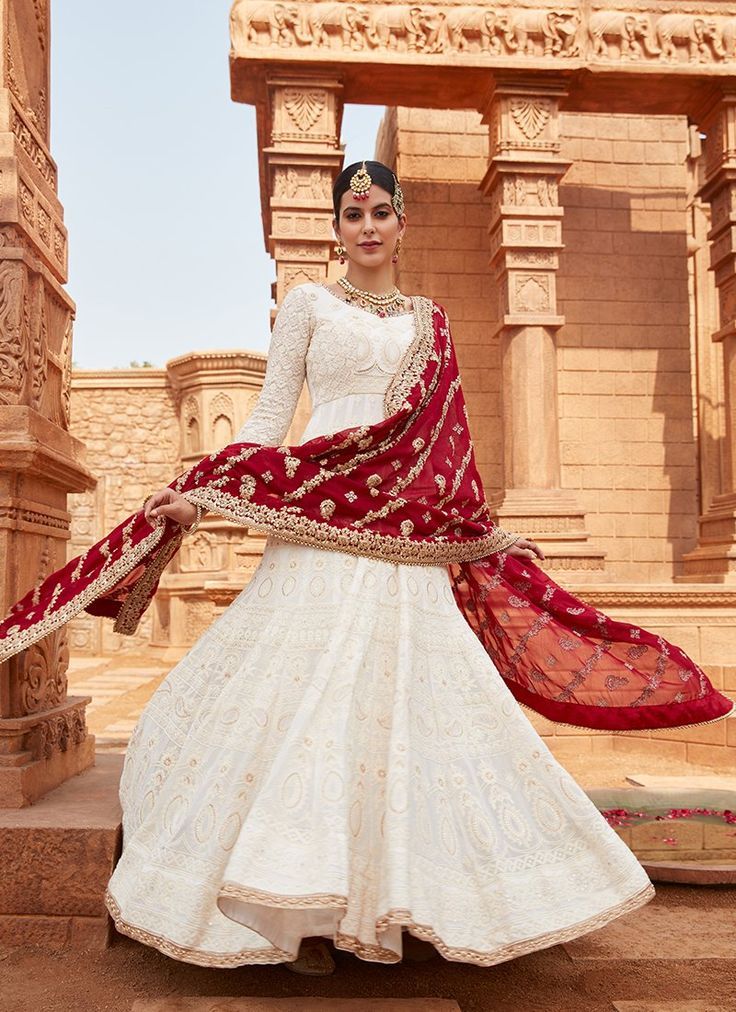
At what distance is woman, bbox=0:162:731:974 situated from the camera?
1723 millimetres

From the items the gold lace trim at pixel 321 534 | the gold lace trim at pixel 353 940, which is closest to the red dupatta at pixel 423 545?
the gold lace trim at pixel 321 534

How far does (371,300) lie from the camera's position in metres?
2.42

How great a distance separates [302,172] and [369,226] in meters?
4.73

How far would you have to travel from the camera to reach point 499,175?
268 inches

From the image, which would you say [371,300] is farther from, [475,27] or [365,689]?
[475,27]

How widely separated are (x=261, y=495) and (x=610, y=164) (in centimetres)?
746

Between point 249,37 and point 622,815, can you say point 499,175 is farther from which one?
point 622,815

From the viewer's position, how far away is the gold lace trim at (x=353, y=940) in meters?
1.59

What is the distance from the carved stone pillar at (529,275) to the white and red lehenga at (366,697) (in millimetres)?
4411

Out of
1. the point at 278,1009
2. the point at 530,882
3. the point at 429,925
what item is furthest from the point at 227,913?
the point at 530,882

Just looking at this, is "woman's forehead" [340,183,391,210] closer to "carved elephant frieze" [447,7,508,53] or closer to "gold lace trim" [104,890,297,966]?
"gold lace trim" [104,890,297,966]

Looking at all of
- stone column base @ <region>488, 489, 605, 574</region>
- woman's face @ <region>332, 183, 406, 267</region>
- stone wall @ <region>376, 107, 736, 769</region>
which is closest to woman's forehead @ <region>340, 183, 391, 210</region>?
woman's face @ <region>332, 183, 406, 267</region>

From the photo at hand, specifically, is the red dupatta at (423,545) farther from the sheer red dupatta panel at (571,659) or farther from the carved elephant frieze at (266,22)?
the carved elephant frieze at (266,22)

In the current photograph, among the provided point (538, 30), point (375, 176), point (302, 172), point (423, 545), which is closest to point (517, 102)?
point (538, 30)
